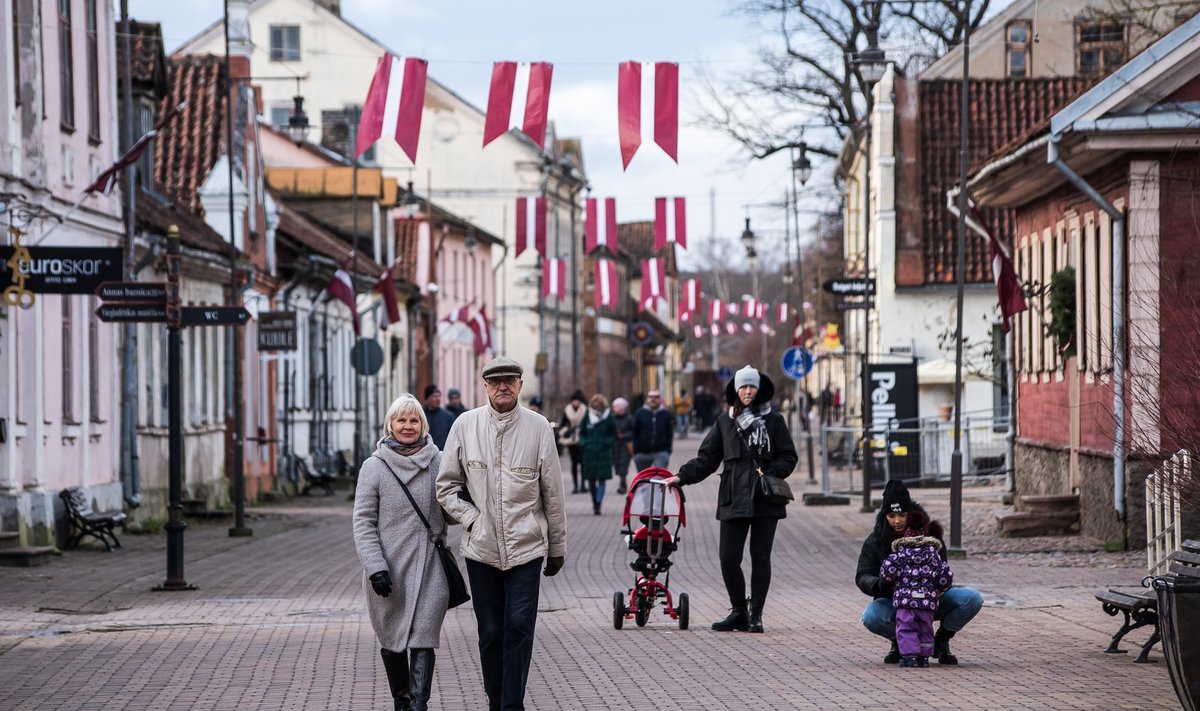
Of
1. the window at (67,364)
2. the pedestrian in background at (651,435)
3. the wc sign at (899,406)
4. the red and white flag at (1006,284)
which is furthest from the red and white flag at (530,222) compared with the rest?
the red and white flag at (1006,284)

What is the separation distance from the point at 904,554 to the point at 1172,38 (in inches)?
366

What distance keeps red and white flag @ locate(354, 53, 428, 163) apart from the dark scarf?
10.4 metres

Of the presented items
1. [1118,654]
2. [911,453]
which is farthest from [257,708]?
[911,453]

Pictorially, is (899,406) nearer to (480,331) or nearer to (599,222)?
(599,222)

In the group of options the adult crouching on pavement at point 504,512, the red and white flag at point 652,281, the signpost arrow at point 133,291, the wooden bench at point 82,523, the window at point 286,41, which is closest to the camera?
the adult crouching on pavement at point 504,512

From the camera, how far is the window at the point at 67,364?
2494 centimetres

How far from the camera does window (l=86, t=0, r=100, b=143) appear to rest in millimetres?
26297

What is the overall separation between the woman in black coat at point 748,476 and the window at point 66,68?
1295 centimetres

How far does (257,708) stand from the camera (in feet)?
35.4

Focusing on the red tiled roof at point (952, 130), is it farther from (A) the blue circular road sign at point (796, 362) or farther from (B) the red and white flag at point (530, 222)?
(B) the red and white flag at point (530, 222)

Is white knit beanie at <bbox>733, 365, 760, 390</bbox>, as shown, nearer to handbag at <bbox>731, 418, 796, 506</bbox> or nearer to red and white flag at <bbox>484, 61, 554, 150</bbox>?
handbag at <bbox>731, 418, 796, 506</bbox>

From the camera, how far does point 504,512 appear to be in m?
9.67

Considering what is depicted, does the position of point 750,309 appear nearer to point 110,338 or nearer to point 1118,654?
point 110,338

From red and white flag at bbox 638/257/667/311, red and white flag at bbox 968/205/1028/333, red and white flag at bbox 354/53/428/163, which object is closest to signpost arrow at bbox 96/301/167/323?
red and white flag at bbox 354/53/428/163
